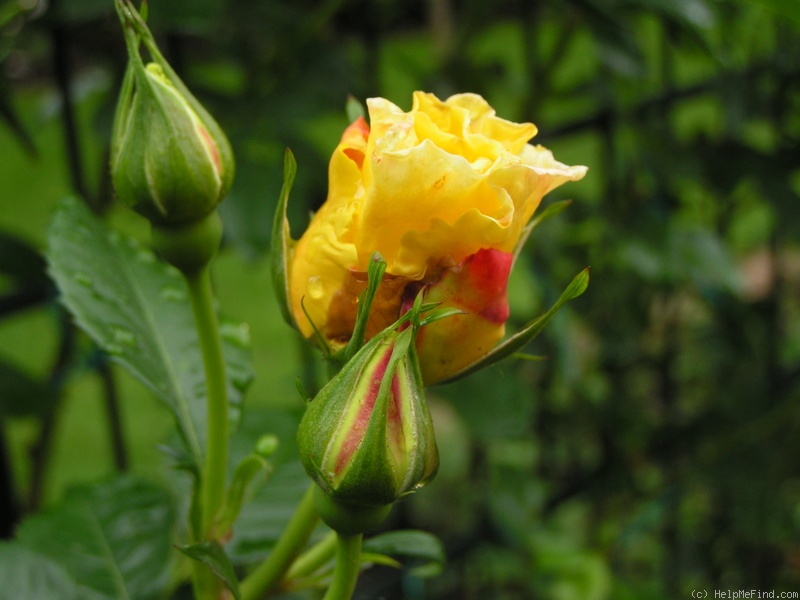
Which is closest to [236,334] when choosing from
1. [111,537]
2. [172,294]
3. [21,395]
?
[172,294]

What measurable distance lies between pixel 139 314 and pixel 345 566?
9.5 inches

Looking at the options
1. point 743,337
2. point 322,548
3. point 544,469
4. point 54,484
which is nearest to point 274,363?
point 54,484

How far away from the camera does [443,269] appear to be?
37 cm

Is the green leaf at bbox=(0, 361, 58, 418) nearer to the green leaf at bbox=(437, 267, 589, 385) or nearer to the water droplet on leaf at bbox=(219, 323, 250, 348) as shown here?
the water droplet on leaf at bbox=(219, 323, 250, 348)

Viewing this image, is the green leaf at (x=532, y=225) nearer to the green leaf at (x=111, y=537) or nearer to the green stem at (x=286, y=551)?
the green stem at (x=286, y=551)

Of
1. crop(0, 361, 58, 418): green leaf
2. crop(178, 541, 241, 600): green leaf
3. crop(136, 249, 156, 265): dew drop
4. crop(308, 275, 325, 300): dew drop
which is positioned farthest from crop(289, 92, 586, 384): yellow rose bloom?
crop(0, 361, 58, 418): green leaf

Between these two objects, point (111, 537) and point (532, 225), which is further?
point (111, 537)

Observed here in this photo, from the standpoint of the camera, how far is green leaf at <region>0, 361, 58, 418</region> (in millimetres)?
722

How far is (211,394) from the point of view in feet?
1.42

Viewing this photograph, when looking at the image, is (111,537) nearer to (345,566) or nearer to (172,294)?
(172,294)

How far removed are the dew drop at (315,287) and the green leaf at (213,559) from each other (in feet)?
0.39

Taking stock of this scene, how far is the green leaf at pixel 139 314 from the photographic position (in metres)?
0.50

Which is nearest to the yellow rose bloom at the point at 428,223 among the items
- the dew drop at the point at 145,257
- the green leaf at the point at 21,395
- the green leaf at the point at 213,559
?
the green leaf at the point at 213,559

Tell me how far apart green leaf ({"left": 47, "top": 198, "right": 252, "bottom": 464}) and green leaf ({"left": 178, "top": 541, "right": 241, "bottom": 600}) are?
4.0 inches
